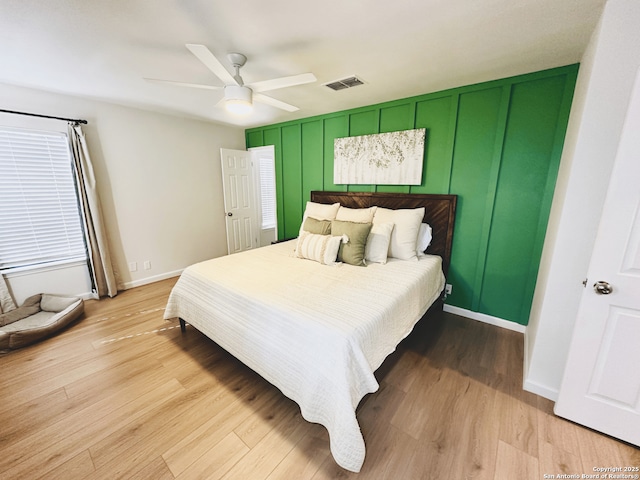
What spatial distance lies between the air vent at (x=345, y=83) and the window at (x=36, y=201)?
3020 mm

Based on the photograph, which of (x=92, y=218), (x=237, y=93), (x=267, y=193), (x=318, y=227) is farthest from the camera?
(x=267, y=193)

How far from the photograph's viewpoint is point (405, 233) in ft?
8.31

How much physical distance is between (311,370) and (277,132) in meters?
3.74

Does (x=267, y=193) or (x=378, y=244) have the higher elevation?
(x=267, y=193)

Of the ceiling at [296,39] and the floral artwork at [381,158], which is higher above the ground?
the ceiling at [296,39]

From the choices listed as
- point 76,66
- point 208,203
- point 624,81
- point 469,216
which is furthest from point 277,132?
point 624,81

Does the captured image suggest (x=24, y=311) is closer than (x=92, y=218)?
Yes

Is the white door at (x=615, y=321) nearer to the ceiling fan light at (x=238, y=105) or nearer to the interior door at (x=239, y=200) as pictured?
the ceiling fan light at (x=238, y=105)

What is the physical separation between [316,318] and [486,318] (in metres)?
2.16

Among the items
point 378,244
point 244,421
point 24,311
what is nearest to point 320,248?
point 378,244

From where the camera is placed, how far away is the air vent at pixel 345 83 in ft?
7.56

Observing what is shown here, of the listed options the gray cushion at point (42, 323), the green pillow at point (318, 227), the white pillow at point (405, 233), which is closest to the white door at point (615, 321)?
the white pillow at point (405, 233)

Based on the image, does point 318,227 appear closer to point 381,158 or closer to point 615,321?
point 381,158

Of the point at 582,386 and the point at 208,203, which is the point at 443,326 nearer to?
the point at 582,386
